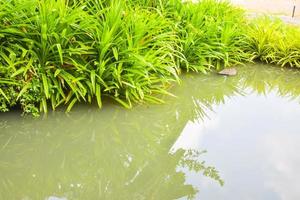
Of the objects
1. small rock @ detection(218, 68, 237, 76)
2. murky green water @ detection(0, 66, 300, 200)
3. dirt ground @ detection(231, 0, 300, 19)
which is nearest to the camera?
murky green water @ detection(0, 66, 300, 200)

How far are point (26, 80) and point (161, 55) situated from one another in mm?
1424

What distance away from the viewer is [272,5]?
Answer: 883 cm

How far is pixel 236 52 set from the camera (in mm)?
5223

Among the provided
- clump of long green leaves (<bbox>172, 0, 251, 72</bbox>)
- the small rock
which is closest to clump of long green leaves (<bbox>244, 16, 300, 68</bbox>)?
clump of long green leaves (<bbox>172, 0, 251, 72</bbox>)

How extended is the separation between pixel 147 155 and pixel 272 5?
7.10 meters

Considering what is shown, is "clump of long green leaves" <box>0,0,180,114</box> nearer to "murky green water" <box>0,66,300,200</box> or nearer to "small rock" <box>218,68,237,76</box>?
"murky green water" <box>0,66,300,200</box>

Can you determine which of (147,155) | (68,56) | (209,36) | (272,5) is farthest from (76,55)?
(272,5)

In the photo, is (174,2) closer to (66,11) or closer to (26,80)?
(66,11)

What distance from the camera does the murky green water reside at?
2.43m

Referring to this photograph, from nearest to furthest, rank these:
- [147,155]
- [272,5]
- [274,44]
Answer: [147,155] → [274,44] → [272,5]

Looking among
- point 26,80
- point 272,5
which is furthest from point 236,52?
point 272,5

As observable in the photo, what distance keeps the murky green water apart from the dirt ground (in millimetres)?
5018

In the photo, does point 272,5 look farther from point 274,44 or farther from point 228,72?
point 228,72

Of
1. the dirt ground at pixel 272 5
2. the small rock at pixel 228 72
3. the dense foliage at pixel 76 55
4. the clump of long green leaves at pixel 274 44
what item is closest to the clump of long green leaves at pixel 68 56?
the dense foliage at pixel 76 55
